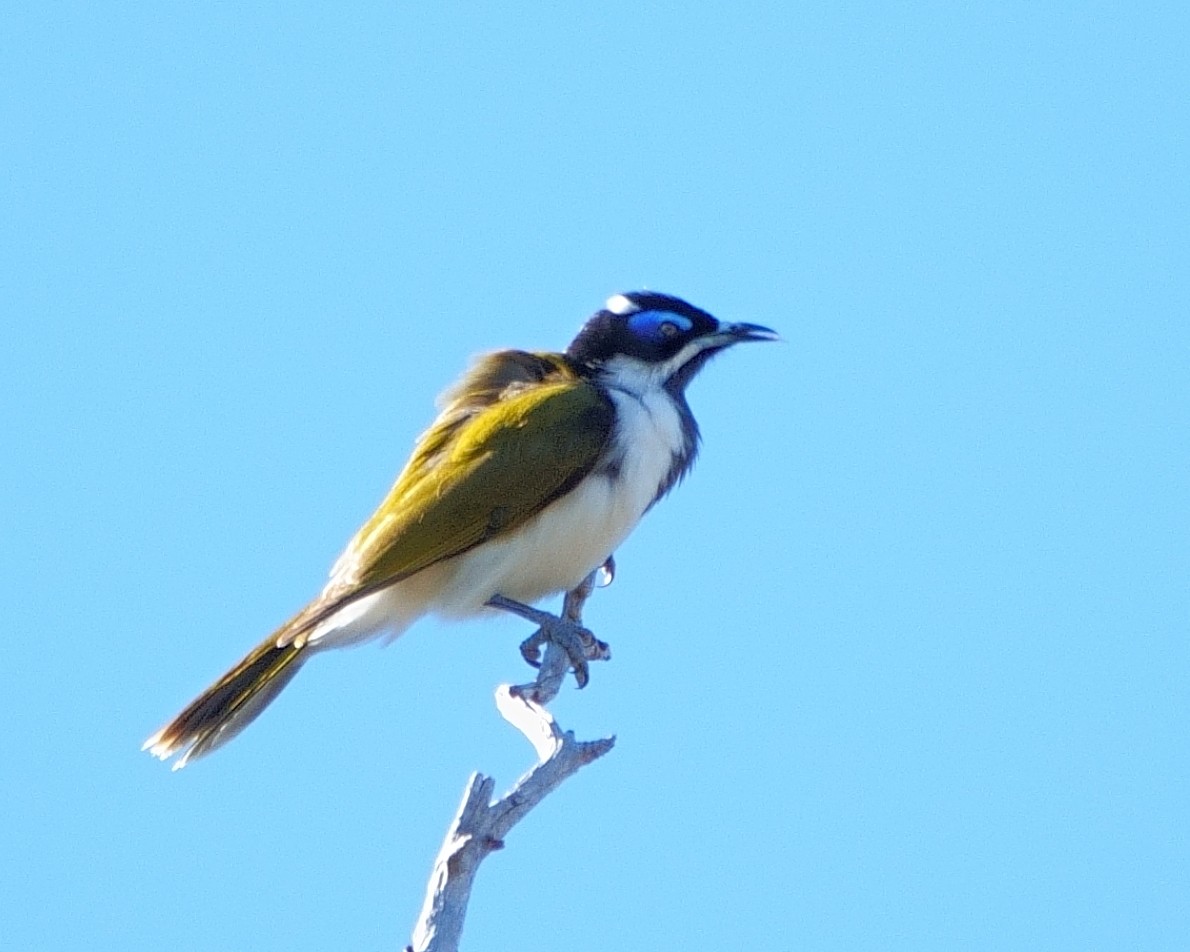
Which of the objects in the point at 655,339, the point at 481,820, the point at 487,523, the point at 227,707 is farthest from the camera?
the point at 655,339

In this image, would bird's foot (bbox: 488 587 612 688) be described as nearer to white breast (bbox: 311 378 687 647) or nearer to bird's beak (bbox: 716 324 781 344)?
white breast (bbox: 311 378 687 647)

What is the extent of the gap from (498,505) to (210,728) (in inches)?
74.2

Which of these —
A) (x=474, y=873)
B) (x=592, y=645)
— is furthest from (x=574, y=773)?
(x=592, y=645)

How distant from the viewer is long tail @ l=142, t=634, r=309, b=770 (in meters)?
10.4

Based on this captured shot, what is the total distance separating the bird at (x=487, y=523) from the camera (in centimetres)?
1052

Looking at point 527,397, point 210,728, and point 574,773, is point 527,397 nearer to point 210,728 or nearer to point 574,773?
point 210,728

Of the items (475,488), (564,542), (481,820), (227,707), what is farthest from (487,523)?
(481,820)

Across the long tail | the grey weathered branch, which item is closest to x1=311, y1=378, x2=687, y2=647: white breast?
the long tail

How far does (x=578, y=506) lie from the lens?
36.0 ft

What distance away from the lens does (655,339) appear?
11961 mm

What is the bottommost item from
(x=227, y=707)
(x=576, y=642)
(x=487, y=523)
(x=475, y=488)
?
(x=227, y=707)

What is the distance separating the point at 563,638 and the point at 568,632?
5 cm

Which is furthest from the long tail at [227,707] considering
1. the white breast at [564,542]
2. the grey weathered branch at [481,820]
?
the grey weathered branch at [481,820]

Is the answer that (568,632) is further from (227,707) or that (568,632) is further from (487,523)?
(227,707)
